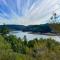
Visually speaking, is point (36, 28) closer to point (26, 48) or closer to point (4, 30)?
point (26, 48)

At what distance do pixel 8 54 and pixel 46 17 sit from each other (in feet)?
2.41

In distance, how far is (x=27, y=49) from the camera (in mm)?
2779

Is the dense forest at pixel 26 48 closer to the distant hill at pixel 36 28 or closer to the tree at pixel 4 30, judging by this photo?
the tree at pixel 4 30

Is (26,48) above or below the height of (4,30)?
below

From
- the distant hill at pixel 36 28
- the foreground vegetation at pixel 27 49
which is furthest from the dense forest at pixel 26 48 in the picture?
the distant hill at pixel 36 28

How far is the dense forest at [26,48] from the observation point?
8.94 ft

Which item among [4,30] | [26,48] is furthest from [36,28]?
[4,30]

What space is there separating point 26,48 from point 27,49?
2 cm

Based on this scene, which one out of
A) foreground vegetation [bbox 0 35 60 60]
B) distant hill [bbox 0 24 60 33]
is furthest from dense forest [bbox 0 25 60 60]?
distant hill [bbox 0 24 60 33]

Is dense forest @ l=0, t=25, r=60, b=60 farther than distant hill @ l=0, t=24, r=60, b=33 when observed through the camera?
No

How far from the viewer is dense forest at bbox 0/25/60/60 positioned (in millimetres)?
2725

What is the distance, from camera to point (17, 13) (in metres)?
2.88

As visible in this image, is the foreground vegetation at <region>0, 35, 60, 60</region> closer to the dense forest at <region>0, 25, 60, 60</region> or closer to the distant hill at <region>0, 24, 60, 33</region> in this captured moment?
the dense forest at <region>0, 25, 60, 60</region>

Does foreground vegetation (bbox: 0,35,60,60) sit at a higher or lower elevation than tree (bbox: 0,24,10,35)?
lower
